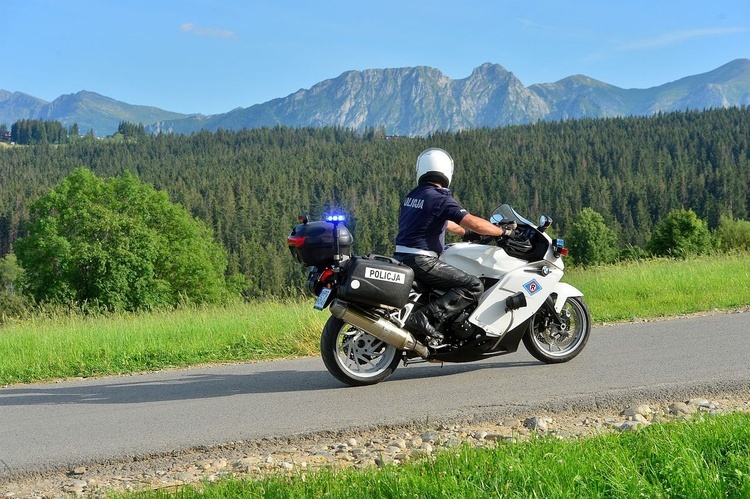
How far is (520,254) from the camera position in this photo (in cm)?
750

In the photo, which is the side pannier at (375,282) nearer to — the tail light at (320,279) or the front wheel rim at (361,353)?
the tail light at (320,279)

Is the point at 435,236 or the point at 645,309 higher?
the point at 435,236

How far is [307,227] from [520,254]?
81.7 inches

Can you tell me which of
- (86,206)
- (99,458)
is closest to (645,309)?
(99,458)

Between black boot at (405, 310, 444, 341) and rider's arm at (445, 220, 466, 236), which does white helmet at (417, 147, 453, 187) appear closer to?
rider's arm at (445, 220, 466, 236)

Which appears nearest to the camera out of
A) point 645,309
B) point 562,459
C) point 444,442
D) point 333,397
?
point 562,459

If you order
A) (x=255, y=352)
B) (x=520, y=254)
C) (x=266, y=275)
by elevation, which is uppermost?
(x=520, y=254)

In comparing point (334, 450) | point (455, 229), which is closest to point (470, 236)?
point (455, 229)

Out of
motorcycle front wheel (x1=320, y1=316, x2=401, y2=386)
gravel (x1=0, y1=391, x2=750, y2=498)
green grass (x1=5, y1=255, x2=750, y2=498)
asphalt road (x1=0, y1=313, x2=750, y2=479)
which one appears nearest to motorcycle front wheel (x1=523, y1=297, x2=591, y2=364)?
asphalt road (x1=0, y1=313, x2=750, y2=479)

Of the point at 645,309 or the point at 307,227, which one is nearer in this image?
the point at 307,227

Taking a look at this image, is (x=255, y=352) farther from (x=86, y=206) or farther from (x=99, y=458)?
(x=86, y=206)

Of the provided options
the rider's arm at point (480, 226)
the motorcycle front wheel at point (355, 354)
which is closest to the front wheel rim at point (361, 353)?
the motorcycle front wheel at point (355, 354)

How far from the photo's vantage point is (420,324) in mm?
6969

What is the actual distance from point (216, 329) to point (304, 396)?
158 inches
